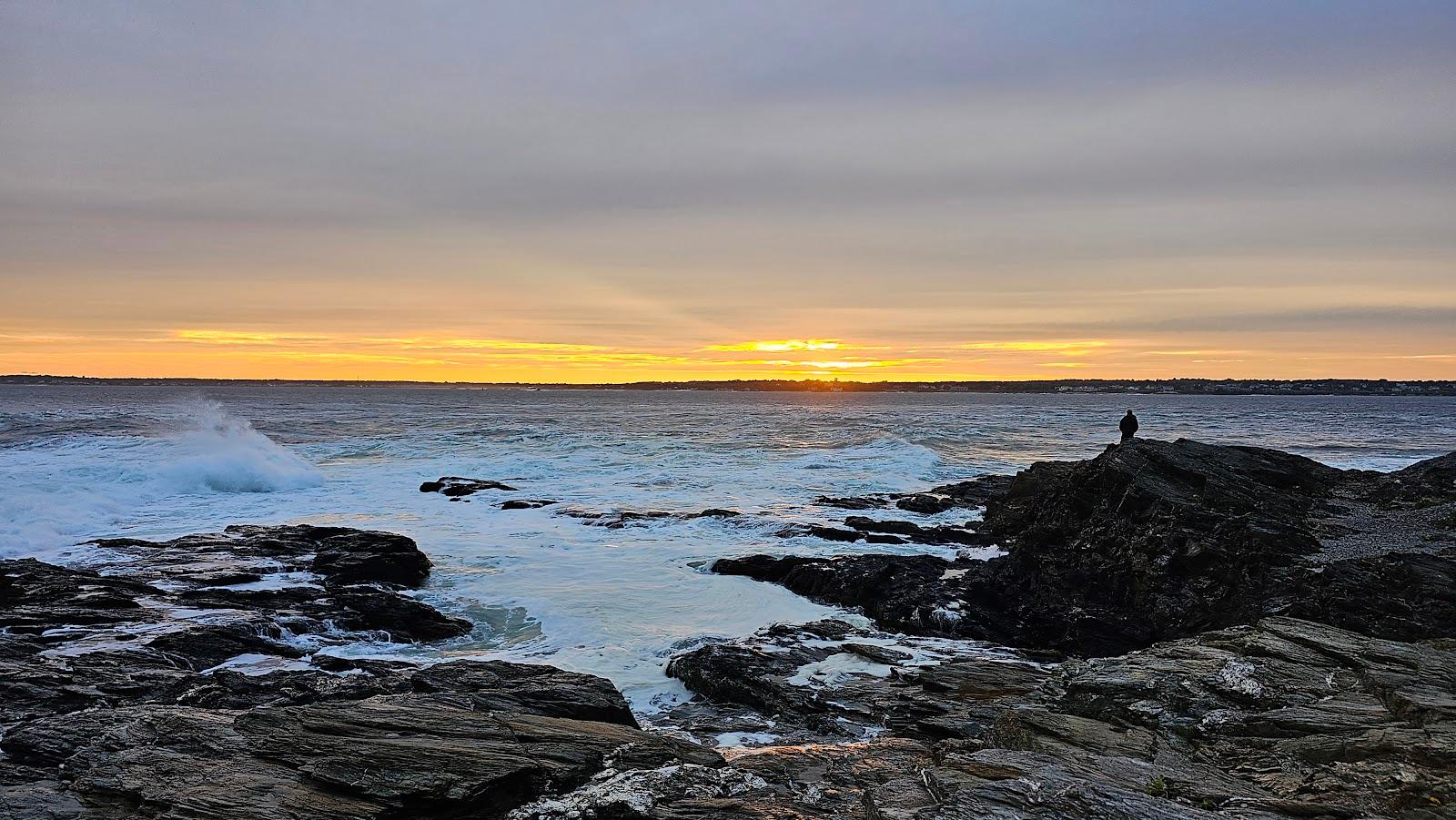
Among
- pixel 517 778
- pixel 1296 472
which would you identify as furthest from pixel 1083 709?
pixel 1296 472

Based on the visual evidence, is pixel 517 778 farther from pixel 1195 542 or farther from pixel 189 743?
pixel 1195 542

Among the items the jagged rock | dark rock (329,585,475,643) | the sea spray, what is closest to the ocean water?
the sea spray

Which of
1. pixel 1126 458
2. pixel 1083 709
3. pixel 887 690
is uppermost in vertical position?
pixel 1126 458

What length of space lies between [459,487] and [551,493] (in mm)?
3409

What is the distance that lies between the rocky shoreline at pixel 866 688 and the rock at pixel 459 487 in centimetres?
1145

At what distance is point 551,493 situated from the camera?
3130 centimetres

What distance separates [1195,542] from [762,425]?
6069 centimetres

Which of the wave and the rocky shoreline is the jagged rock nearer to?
the rocky shoreline

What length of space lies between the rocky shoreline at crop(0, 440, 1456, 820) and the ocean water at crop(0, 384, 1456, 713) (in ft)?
5.15

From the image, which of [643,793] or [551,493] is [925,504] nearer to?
[551,493]

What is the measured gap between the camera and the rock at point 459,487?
30656mm

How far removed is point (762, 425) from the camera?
7500 centimetres

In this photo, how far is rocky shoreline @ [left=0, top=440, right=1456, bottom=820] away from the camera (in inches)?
249

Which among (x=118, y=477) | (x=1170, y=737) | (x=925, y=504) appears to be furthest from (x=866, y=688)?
(x=118, y=477)
